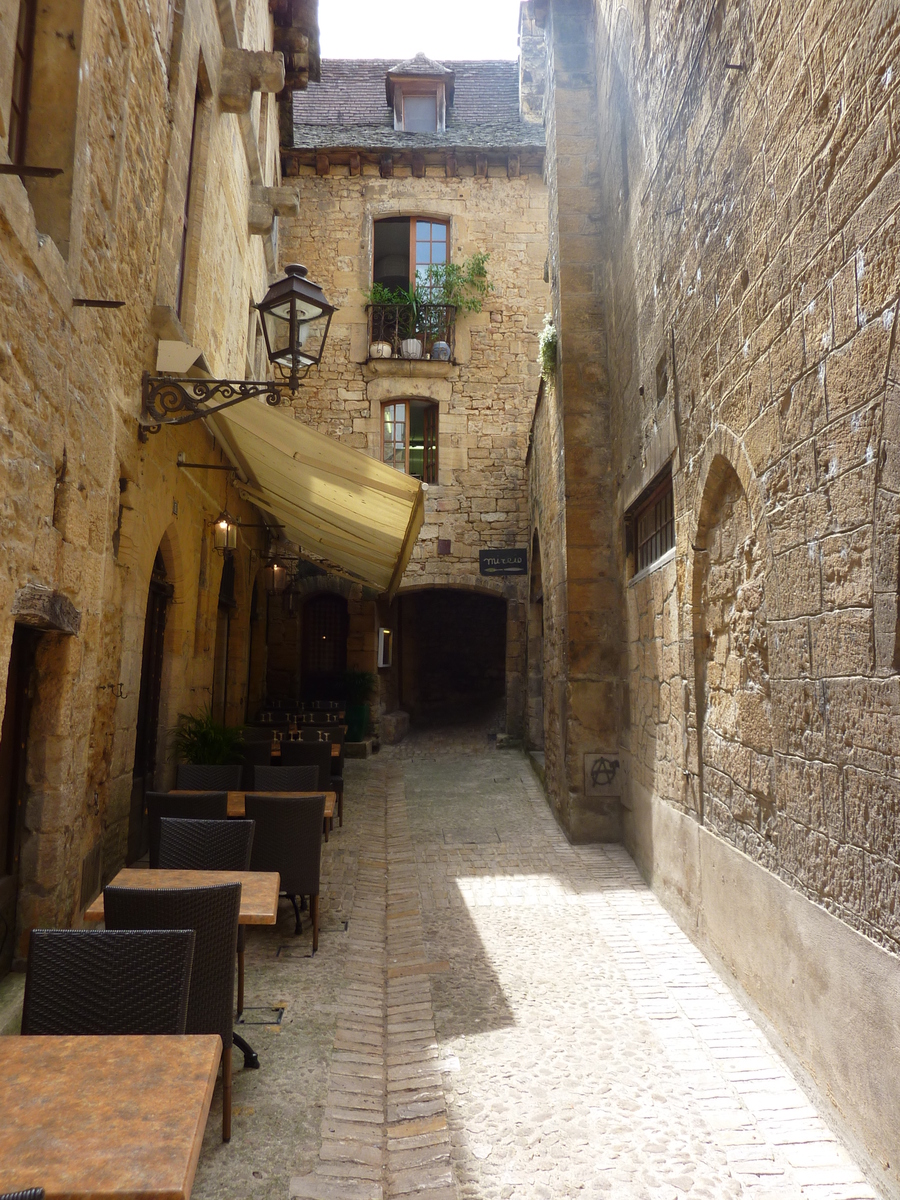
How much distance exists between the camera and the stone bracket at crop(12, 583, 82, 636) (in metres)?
2.98

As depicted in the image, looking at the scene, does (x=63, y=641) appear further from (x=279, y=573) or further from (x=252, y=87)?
(x=279, y=573)

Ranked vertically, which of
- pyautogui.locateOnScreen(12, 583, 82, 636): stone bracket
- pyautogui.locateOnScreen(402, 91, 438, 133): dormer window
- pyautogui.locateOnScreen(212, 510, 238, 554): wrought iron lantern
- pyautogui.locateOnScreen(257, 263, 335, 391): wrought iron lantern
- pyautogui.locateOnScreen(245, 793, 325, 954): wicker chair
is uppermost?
pyautogui.locateOnScreen(402, 91, 438, 133): dormer window

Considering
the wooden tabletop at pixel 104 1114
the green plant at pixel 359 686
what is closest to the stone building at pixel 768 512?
the wooden tabletop at pixel 104 1114

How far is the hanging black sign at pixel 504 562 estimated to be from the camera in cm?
1206

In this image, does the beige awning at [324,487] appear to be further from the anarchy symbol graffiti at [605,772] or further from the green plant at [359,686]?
the green plant at [359,686]

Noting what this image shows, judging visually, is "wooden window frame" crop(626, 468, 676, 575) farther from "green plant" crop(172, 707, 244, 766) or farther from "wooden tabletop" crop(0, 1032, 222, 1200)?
"wooden tabletop" crop(0, 1032, 222, 1200)

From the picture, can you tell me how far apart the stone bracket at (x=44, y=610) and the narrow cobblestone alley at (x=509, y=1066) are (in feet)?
6.06

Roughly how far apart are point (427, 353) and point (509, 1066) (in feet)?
37.5

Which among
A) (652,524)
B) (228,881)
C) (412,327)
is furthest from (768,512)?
(412,327)

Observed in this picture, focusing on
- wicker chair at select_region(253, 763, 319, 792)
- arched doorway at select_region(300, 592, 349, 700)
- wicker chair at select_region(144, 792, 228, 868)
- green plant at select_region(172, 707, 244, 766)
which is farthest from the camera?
arched doorway at select_region(300, 592, 349, 700)

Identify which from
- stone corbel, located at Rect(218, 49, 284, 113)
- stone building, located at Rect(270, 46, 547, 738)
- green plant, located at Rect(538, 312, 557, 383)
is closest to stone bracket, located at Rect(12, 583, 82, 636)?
green plant, located at Rect(538, 312, 557, 383)

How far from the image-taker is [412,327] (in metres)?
12.7

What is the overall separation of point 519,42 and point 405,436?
8.41 metres

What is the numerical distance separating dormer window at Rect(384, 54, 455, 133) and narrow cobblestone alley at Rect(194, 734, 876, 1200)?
45.9 feet
